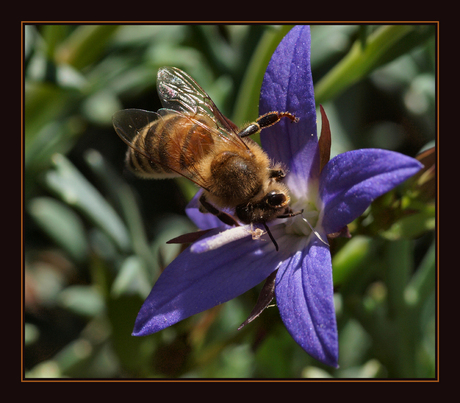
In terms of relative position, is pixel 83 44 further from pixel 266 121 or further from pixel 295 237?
pixel 295 237

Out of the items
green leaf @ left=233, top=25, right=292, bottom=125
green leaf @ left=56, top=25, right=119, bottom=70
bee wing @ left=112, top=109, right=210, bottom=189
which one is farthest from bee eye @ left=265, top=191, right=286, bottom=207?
green leaf @ left=56, top=25, right=119, bottom=70

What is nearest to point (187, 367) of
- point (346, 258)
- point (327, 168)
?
point (346, 258)

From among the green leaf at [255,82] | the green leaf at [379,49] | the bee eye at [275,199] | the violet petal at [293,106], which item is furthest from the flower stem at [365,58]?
the bee eye at [275,199]

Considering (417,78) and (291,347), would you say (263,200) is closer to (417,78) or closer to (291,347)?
(291,347)

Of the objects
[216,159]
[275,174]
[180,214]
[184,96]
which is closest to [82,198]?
[180,214]

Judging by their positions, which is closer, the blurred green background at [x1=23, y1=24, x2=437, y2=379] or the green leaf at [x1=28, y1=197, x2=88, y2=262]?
the blurred green background at [x1=23, y1=24, x2=437, y2=379]

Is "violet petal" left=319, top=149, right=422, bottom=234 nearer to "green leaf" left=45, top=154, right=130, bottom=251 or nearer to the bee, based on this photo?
the bee
